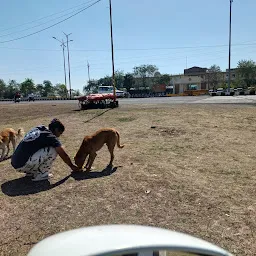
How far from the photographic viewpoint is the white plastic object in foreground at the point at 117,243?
5.28ft

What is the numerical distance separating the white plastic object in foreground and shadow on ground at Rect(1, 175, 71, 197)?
11.5 feet

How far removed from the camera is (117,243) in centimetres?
165

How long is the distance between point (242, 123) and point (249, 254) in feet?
27.9

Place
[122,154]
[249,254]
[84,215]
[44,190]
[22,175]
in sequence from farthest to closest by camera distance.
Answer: [122,154] → [22,175] → [44,190] → [84,215] → [249,254]

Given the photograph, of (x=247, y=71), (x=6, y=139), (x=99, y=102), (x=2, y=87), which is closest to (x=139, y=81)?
(x=247, y=71)

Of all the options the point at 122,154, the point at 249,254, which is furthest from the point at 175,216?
the point at 122,154

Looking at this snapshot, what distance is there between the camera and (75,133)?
10734 millimetres

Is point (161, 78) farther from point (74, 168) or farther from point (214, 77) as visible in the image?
point (74, 168)

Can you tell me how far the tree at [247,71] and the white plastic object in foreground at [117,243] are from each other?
87.5 metres

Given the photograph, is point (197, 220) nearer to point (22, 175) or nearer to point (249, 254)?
point (249, 254)

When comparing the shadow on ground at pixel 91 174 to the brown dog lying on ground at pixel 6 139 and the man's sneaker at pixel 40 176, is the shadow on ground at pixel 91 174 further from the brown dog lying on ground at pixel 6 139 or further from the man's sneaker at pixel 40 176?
the brown dog lying on ground at pixel 6 139

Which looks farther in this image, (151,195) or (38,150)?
(38,150)

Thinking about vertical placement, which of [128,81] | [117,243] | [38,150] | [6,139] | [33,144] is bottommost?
[6,139]

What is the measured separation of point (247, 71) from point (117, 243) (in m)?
91.0
